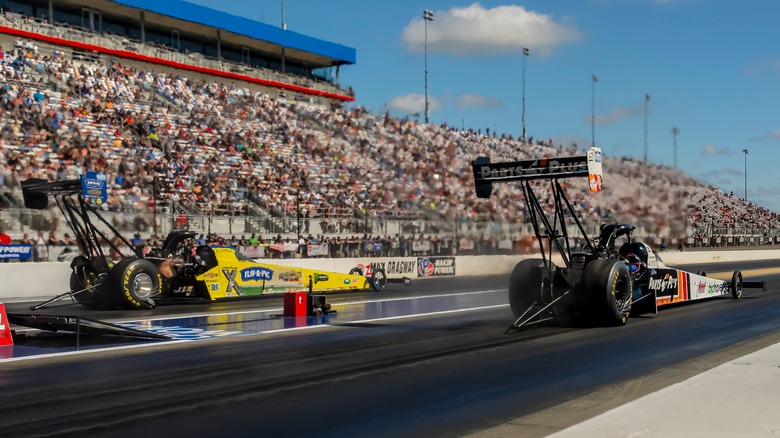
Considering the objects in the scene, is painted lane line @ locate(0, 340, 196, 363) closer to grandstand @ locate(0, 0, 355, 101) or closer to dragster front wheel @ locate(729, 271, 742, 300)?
dragster front wheel @ locate(729, 271, 742, 300)

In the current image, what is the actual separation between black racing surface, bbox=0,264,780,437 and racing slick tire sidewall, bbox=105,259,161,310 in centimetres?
568

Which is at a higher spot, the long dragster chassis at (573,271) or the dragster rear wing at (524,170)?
the dragster rear wing at (524,170)

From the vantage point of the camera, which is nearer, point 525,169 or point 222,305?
point 525,169

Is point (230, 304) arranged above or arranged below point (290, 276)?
below

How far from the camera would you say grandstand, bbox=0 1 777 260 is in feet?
98.1

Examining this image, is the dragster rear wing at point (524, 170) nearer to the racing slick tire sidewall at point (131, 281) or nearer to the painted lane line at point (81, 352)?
the painted lane line at point (81, 352)

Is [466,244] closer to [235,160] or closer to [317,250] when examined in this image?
[317,250]

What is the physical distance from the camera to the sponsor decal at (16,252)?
73.1 feet

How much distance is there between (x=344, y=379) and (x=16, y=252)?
16993mm

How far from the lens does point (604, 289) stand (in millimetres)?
12922

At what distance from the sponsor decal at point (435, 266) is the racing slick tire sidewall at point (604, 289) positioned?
19.2 metres

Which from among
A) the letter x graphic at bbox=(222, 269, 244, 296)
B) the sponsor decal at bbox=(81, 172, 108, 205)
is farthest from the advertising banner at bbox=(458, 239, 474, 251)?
the sponsor decal at bbox=(81, 172, 108, 205)

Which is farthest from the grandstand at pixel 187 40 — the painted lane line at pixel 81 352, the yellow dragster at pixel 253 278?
the painted lane line at pixel 81 352

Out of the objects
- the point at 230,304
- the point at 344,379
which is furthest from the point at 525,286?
the point at 230,304
